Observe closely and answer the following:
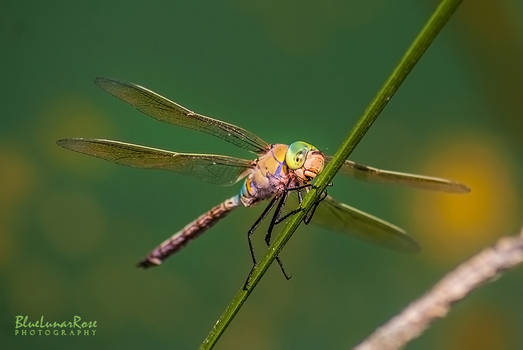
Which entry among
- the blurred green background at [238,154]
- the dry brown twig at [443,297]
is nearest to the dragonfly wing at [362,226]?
the blurred green background at [238,154]

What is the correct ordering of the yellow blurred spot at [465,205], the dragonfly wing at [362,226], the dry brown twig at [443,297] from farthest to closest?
the yellow blurred spot at [465,205], the dragonfly wing at [362,226], the dry brown twig at [443,297]

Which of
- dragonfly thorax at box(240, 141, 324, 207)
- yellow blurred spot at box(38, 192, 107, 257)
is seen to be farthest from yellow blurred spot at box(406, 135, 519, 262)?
yellow blurred spot at box(38, 192, 107, 257)

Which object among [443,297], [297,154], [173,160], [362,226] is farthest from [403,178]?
[173,160]

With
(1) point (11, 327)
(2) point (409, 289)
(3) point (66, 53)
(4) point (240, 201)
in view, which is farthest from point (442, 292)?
(3) point (66, 53)

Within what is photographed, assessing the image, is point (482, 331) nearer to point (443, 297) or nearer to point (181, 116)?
point (443, 297)

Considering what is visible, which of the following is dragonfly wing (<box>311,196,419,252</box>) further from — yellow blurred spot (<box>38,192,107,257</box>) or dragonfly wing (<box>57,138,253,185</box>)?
yellow blurred spot (<box>38,192,107,257</box>)

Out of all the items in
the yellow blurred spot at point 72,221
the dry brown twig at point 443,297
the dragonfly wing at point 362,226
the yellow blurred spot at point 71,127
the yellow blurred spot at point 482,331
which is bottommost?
the yellow blurred spot at point 72,221

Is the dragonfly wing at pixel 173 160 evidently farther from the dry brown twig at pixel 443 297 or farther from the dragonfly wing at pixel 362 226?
the dry brown twig at pixel 443 297

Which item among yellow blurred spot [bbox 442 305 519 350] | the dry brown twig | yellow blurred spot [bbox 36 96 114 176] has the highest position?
the dry brown twig
